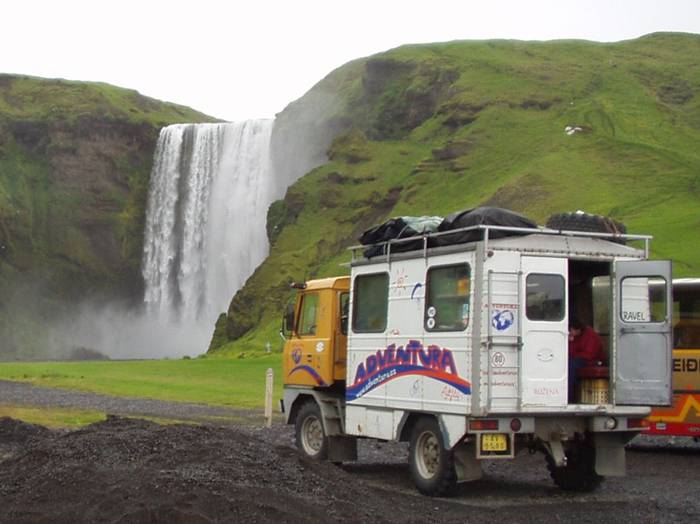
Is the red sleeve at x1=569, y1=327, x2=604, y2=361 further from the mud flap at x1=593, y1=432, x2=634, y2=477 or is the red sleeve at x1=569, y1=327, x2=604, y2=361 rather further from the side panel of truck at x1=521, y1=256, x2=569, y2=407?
the mud flap at x1=593, y1=432, x2=634, y2=477

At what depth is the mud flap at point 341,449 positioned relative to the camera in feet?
61.4

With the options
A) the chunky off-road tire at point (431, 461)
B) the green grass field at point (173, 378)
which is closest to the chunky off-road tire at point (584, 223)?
the chunky off-road tire at point (431, 461)

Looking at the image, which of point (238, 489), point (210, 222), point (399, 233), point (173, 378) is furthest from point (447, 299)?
point (210, 222)

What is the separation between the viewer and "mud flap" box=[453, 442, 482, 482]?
15242mm

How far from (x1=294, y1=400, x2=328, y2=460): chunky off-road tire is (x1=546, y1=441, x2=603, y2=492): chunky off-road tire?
4.23 meters

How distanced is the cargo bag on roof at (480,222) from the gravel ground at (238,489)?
12.2ft

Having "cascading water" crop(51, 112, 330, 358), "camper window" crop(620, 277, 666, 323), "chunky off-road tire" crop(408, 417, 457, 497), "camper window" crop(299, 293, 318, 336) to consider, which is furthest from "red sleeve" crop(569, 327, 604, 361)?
"cascading water" crop(51, 112, 330, 358)

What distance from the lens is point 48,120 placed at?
10562 cm

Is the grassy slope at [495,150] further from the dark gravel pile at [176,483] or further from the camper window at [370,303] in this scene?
the dark gravel pile at [176,483]

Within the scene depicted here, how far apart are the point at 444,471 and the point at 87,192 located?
94126 millimetres

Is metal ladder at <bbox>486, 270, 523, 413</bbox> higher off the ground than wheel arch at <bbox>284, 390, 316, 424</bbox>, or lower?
higher

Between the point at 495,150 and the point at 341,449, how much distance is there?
2282 inches

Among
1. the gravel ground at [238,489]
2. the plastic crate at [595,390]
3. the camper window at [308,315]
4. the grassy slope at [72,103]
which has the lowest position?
the gravel ground at [238,489]

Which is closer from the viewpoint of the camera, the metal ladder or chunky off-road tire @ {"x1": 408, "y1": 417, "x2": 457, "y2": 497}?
the metal ladder
